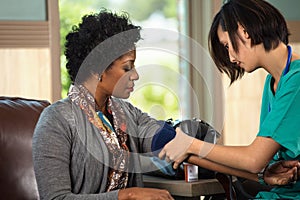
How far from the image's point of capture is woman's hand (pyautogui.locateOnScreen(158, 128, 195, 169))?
2109 mm

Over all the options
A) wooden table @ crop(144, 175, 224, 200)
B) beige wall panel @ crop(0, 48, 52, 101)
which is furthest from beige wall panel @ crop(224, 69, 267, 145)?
wooden table @ crop(144, 175, 224, 200)

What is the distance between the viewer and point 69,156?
2.04 meters

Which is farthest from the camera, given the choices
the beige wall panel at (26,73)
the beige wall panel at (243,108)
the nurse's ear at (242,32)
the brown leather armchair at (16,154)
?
the beige wall panel at (243,108)

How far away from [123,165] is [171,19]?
1.92 metres

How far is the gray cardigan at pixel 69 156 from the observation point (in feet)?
6.51

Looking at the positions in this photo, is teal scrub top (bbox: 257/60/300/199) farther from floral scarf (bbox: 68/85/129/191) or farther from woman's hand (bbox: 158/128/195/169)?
floral scarf (bbox: 68/85/129/191)

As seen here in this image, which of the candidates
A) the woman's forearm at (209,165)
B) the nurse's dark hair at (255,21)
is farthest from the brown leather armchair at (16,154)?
the nurse's dark hair at (255,21)

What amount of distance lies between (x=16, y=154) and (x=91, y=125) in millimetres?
420

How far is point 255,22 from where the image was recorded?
2.04 meters

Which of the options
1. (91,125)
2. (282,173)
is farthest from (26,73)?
(282,173)

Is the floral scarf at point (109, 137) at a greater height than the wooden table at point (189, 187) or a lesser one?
greater

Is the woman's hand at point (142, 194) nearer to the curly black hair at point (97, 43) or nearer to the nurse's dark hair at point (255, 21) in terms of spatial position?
the curly black hair at point (97, 43)

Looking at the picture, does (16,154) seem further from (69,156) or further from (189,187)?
(189,187)

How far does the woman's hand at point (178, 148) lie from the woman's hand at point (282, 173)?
0.91 feet
